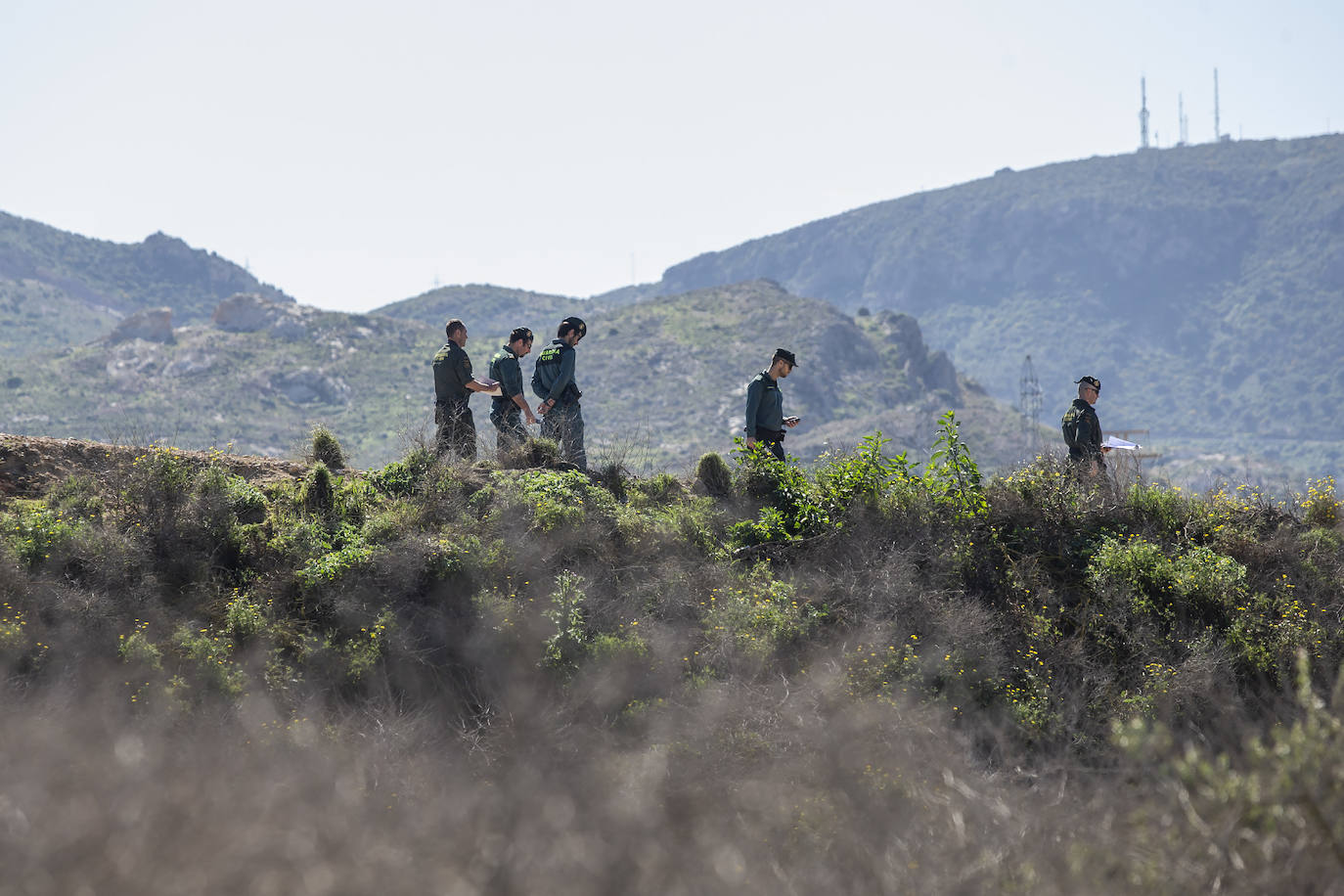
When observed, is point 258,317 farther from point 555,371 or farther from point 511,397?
point 555,371

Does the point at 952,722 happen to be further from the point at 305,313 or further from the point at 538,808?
the point at 305,313

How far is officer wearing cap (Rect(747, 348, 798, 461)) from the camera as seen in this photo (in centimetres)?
1064

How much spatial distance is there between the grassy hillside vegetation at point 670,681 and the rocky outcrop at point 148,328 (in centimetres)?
10083

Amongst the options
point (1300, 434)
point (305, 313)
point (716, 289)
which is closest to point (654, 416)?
point (716, 289)

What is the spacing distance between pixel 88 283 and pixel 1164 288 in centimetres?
15995

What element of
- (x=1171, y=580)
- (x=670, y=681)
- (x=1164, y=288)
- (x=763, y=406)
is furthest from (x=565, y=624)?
(x=1164, y=288)

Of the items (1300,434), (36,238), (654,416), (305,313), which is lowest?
(1300,434)

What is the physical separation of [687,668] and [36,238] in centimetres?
15828

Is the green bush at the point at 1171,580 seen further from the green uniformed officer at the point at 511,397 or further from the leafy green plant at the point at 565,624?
the green uniformed officer at the point at 511,397

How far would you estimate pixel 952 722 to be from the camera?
7699 mm

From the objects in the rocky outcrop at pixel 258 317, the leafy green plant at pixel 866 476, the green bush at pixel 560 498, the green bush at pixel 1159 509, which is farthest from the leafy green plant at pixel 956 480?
the rocky outcrop at pixel 258 317

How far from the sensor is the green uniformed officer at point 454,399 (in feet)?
34.4

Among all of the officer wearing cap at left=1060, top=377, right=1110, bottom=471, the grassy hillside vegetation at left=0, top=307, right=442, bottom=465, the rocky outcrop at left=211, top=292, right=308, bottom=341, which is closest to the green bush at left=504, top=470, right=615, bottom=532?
the officer wearing cap at left=1060, top=377, right=1110, bottom=471

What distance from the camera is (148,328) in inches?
4018
